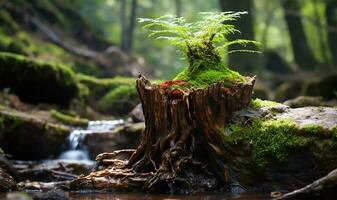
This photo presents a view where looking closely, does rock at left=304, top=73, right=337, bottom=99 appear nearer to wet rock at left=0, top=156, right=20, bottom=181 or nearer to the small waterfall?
the small waterfall

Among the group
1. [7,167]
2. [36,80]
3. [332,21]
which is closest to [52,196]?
[7,167]

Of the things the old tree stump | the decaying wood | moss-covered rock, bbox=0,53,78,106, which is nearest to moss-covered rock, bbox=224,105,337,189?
the old tree stump

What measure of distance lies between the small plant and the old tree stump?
385 mm

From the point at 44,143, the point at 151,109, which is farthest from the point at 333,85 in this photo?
the point at 151,109

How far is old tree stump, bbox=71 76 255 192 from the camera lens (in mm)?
6176

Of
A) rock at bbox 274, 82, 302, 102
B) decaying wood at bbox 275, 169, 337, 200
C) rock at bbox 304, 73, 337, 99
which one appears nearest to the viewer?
decaying wood at bbox 275, 169, 337, 200

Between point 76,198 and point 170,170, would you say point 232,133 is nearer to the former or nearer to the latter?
point 170,170

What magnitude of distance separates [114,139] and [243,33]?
821cm

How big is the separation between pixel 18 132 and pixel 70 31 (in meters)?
15.8

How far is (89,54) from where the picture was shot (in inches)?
875

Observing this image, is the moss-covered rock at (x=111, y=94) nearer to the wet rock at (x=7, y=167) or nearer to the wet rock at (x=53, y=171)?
the wet rock at (x=53, y=171)

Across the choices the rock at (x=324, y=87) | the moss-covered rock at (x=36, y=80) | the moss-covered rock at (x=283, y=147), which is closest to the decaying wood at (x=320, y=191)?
the moss-covered rock at (x=283, y=147)

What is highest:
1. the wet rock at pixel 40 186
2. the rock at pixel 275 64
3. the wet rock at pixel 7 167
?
the rock at pixel 275 64

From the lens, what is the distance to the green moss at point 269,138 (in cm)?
608
